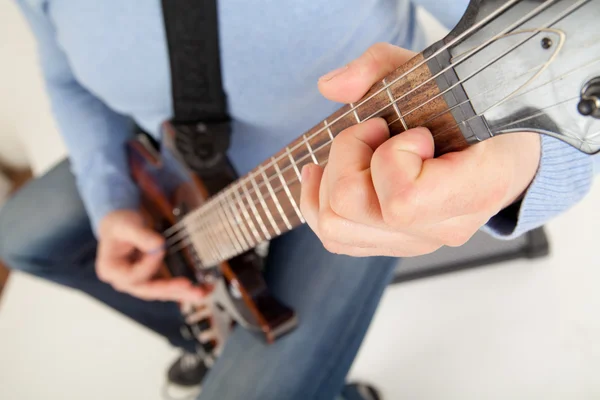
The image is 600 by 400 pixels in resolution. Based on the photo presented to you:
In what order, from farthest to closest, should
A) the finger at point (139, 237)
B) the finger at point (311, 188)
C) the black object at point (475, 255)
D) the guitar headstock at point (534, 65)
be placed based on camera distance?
the black object at point (475, 255) → the finger at point (139, 237) → the finger at point (311, 188) → the guitar headstock at point (534, 65)

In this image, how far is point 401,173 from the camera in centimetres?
25

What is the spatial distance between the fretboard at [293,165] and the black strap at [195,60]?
0.13m

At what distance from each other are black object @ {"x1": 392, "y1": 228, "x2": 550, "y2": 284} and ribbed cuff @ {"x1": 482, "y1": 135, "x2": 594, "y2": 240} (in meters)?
0.48

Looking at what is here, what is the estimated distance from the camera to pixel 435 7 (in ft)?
1.49

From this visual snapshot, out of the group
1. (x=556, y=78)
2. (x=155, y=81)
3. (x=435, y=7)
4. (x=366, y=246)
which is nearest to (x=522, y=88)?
(x=556, y=78)

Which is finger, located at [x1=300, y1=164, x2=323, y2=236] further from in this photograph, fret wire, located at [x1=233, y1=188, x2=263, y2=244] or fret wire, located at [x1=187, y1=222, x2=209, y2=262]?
fret wire, located at [x1=187, y1=222, x2=209, y2=262]

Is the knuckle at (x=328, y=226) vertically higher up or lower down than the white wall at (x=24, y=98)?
lower down

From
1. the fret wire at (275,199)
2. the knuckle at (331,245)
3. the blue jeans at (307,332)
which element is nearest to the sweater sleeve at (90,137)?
the blue jeans at (307,332)

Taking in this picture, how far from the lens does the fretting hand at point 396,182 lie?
253mm

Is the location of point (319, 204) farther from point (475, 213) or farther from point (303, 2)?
point (303, 2)

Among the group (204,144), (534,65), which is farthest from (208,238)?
(534,65)

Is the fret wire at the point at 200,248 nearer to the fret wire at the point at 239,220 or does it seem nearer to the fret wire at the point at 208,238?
the fret wire at the point at 208,238

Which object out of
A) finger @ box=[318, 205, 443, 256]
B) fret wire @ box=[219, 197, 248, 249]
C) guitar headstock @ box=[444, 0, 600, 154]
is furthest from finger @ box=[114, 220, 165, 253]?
guitar headstock @ box=[444, 0, 600, 154]

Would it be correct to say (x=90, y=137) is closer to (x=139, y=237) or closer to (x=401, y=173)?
(x=139, y=237)
